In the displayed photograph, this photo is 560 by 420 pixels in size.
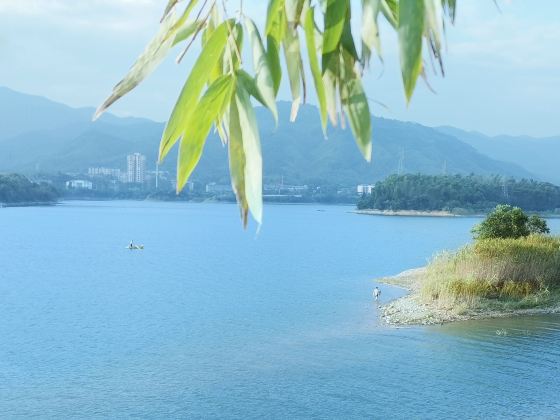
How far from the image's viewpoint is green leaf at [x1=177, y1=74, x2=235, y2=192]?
3.71 ft

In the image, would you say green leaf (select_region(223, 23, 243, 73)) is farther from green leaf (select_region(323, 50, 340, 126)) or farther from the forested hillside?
the forested hillside

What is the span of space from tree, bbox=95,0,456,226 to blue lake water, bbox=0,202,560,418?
15.6 metres

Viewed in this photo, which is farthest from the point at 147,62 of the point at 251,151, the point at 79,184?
the point at 79,184

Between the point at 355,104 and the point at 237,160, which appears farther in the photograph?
the point at 355,104

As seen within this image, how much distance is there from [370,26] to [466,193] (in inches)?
4972

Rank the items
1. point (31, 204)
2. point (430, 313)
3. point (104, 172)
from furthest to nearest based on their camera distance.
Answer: point (104, 172)
point (31, 204)
point (430, 313)

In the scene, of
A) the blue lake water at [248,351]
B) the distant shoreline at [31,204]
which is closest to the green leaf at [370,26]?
the blue lake water at [248,351]

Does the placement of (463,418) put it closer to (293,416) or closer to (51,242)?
(293,416)

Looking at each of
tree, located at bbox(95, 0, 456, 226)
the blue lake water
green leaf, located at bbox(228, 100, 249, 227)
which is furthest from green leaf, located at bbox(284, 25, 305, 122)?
the blue lake water

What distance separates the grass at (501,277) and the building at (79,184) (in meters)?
154

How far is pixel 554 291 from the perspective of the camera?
25.9 metres

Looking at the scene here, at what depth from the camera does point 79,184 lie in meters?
172

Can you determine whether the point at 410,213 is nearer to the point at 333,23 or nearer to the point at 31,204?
the point at 31,204

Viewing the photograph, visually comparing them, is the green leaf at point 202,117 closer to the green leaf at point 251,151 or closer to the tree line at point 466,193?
the green leaf at point 251,151
